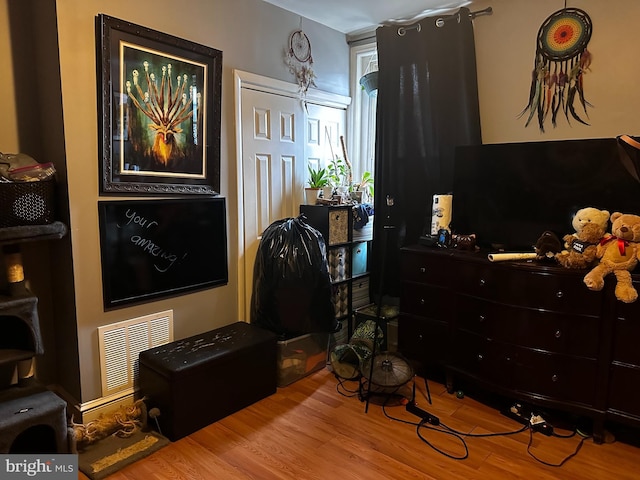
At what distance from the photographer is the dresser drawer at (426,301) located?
2.58 meters

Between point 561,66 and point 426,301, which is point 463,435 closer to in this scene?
point 426,301

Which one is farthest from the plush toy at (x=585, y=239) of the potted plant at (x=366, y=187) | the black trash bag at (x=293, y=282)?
the potted plant at (x=366, y=187)

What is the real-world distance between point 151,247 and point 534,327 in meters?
2.01

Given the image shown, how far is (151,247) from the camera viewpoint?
2.42 meters

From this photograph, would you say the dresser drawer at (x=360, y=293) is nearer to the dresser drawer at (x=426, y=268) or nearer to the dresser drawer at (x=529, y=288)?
the dresser drawer at (x=426, y=268)

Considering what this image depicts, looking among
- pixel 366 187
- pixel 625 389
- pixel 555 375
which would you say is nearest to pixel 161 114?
pixel 366 187

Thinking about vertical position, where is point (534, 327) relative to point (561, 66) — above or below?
below

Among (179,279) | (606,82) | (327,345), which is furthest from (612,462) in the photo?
(179,279)

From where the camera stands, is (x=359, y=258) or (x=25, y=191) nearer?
(x=25, y=191)

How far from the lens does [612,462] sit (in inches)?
79.6

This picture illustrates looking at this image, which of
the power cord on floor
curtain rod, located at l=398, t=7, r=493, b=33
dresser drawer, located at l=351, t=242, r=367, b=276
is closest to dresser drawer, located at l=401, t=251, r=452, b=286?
dresser drawer, located at l=351, t=242, r=367, b=276

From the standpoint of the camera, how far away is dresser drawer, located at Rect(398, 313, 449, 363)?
2621 mm

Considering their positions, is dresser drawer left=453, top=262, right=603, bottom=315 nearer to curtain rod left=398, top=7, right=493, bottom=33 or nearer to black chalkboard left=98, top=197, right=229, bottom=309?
black chalkboard left=98, top=197, right=229, bottom=309

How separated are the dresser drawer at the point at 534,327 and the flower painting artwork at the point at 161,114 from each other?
1.74 m
